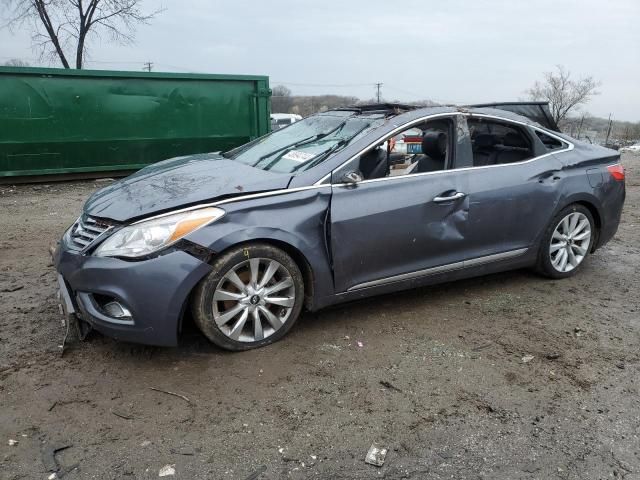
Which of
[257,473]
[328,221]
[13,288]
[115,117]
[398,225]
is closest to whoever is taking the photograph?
[257,473]

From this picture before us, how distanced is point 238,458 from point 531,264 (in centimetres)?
311

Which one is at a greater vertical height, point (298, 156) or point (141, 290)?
point (298, 156)

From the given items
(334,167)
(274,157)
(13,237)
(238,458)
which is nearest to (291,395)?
(238,458)

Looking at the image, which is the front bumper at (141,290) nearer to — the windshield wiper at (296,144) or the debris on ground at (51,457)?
the debris on ground at (51,457)

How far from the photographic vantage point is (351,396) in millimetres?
3035

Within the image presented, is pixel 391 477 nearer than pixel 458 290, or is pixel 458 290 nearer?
pixel 391 477

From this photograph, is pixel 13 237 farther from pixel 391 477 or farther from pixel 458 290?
pixel 391 477

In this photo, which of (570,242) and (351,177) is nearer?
(351,177)

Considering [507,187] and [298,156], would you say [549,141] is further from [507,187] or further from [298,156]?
[298,156]

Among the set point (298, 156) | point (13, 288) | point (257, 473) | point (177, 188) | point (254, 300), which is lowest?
point (257, 473)

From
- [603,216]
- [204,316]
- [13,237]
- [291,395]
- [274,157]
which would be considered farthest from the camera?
[13,237]

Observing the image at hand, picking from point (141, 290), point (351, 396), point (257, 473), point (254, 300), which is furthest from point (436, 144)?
point (257, 473)

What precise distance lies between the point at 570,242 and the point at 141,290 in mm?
3595

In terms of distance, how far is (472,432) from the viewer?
2760mm
